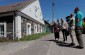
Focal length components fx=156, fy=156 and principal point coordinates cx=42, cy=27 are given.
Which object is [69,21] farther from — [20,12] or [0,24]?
[0,24]

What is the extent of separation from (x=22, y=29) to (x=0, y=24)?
7.92 feet

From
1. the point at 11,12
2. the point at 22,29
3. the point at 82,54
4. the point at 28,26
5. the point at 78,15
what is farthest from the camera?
the point at 28,26

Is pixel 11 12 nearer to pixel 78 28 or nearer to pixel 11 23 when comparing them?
pixel 11 23

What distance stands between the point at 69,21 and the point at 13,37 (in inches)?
321

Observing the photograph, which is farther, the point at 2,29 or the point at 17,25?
the point at 2,29

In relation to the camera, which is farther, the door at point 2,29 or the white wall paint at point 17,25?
the door at point 2,29

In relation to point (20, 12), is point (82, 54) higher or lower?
lower

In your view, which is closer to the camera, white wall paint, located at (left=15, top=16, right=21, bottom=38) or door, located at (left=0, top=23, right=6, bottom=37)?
white wall paint, located at (left=15, top=16, right=21, bottom=38)

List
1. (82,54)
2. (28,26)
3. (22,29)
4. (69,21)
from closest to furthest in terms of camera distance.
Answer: (82,54), (69,21), (22,29), (28,26)

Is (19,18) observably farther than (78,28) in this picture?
Yes

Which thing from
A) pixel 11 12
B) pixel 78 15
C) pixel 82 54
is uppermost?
pixel 11 12

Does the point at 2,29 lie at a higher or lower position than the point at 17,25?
lower

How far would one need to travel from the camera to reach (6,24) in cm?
1627

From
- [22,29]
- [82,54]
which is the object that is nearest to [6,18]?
[22,29]
